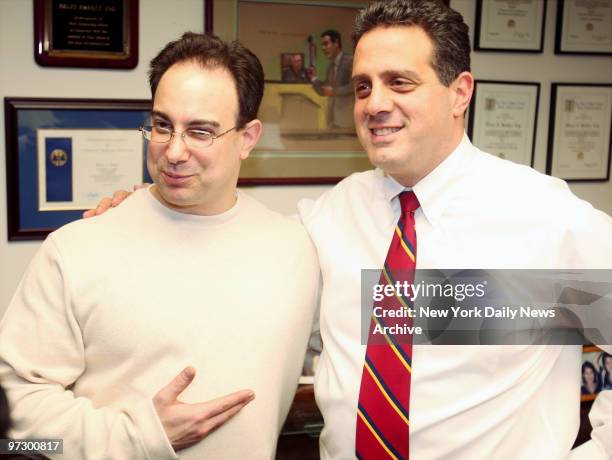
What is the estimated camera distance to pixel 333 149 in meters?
2.55

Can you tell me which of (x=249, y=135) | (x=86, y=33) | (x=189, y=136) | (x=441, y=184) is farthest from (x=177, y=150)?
(x=86, y=33)

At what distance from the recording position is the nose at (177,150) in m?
1.48

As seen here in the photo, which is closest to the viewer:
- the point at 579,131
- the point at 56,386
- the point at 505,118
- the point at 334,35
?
the point at 56,386

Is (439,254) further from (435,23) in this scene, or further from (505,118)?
(505,118)

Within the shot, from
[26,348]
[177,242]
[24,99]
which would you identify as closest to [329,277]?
[177,242]

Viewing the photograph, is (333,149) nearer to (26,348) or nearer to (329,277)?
(329,277)

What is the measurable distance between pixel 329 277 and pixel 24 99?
116 centimetres

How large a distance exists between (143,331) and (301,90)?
127 cm

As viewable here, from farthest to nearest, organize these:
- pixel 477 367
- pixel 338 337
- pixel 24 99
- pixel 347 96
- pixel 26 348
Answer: pixel 347 96
pixel 24 99
pixel 338 337
pixel 477 367
pixel 26 348

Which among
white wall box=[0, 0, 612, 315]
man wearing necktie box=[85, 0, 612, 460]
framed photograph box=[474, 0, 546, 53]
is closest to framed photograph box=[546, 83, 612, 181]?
framed photograph box=[474, 0, 546, 53]

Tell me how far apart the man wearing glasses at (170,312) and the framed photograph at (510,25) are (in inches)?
52.5

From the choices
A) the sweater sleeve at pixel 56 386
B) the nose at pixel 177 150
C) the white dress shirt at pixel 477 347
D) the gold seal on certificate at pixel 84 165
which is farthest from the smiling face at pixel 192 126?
the gold seal on certificate at pixel 84 165

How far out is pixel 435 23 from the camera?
5.26 ft

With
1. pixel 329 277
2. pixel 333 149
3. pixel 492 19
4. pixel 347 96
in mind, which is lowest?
pixel 329 277
